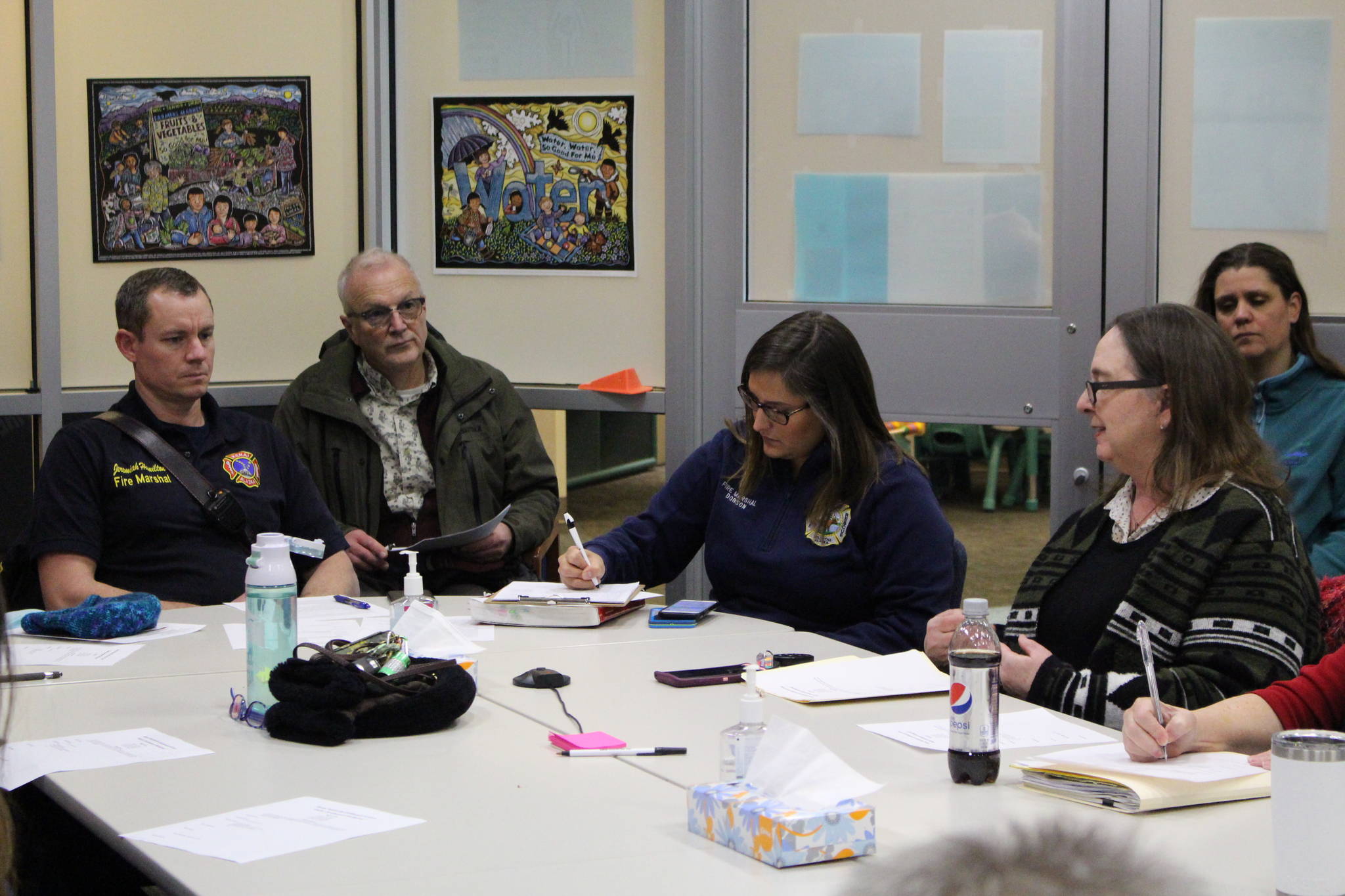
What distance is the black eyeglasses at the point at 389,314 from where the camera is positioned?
4.20m

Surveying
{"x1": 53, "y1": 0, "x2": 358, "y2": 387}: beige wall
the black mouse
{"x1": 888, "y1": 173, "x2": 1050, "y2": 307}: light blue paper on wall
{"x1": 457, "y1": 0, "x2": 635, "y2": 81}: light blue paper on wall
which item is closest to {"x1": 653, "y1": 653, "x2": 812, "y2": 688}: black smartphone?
the black mouse

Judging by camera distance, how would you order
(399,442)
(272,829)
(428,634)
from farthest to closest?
(399,442) → (428,634) → (272,829)

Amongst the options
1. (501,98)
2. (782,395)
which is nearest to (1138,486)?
(782,395)

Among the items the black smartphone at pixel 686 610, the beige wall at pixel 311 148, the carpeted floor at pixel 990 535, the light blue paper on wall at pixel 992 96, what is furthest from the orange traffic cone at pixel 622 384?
the black smartphone at pixel 686 610

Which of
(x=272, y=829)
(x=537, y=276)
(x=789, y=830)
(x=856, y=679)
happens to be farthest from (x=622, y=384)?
(x=789, y=830)

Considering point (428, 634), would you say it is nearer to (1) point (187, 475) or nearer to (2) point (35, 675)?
(2) point (35, 675)

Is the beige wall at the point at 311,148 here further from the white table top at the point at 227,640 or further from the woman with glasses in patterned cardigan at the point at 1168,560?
the woman with glasses in patterned cardigan at the point at 1168,560

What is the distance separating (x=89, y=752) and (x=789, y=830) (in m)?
1.10

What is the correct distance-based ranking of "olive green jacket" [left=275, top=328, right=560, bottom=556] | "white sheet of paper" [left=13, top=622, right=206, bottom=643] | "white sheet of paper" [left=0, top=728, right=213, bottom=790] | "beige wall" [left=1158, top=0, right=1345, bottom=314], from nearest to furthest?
"white sheet of paper" [left=0, top=728, right=213, bottom=790], "white sheet of paper" [left=13, top=622, right=206, bottom=643], "beige wall" [left=1158, top=0, right=1345, bottom=314], "olive green jacket" [left=275, top=328, right=560, bottom=556]

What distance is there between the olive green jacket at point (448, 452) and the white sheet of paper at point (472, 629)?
39.7 inches

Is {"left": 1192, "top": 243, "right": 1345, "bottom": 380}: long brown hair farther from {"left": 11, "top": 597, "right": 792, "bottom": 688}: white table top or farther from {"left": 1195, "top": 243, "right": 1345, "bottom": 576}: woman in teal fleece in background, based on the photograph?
{"left": 11, "top": 597, "right": 792, "bottom": 688}: white table top

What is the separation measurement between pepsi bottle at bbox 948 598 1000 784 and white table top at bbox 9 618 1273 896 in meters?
0.03

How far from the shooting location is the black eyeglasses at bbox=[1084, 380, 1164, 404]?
2641 mm

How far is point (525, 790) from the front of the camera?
6.36 ft
